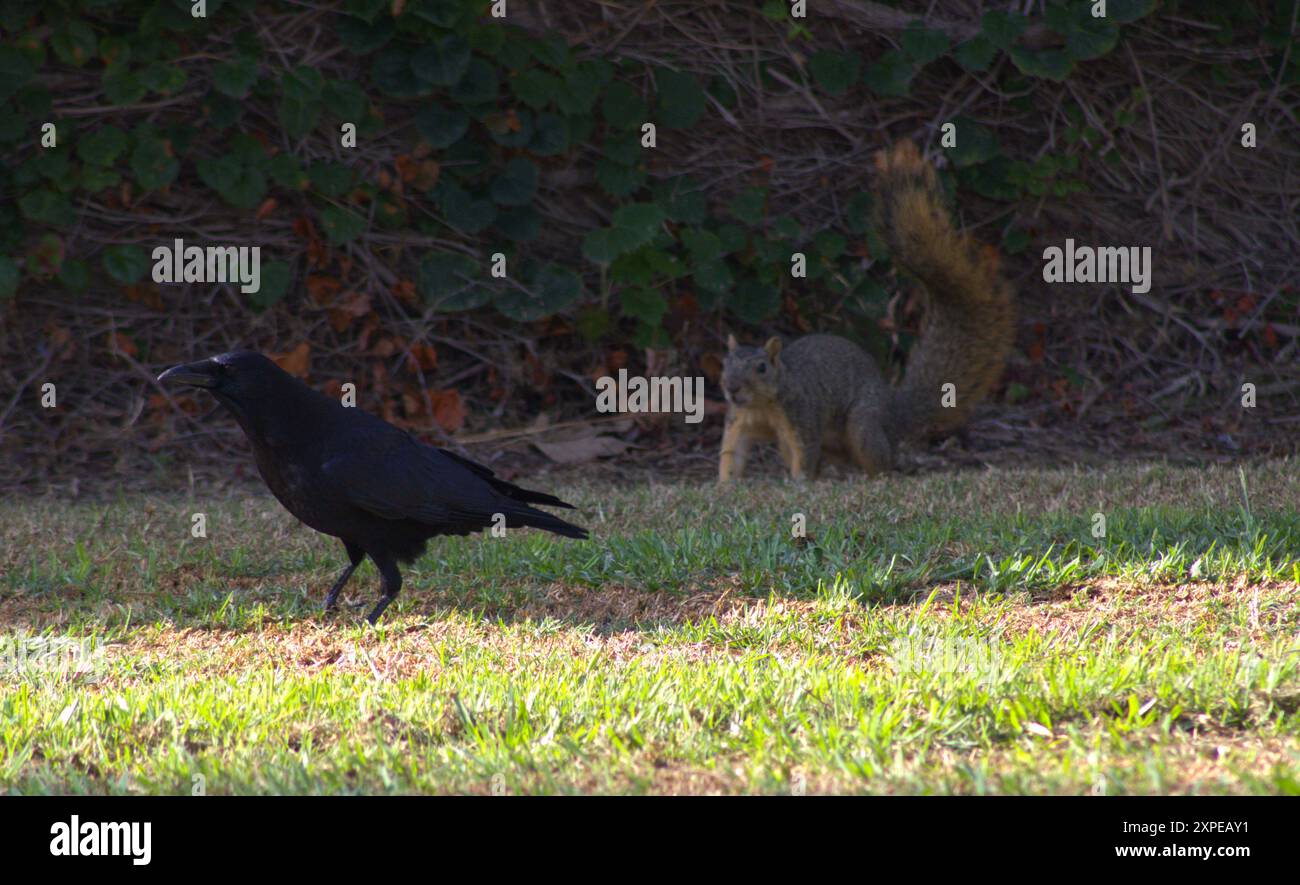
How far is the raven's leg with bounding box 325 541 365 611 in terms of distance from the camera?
462cm

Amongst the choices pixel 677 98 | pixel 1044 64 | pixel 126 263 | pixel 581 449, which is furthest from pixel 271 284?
pixel 1044 64

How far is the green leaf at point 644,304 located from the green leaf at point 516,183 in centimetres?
83

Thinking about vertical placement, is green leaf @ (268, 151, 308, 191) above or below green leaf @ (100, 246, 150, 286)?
above

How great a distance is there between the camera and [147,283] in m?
8.16

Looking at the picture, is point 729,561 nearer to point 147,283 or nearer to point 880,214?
point 880,214

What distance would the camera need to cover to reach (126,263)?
7.88m

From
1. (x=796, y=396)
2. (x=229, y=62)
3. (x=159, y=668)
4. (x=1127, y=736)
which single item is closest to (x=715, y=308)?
(x=796, y=396)

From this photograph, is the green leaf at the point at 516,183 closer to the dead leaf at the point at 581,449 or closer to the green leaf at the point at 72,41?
the dead leaf at the point at 581,449

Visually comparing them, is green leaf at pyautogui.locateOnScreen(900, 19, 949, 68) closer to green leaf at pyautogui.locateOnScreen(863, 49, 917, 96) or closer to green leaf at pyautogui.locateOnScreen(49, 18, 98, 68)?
green leaf at pyautogui.locateOnScreen(863, 49, 917, 96)

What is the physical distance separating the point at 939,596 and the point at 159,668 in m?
2.37

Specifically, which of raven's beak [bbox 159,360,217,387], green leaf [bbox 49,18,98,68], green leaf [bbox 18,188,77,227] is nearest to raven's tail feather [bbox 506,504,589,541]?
raven's beak [bbox 159,360,217,387]

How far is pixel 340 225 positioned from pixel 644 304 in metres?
1.85

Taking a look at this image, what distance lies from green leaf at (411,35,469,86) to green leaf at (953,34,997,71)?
312 centimetres

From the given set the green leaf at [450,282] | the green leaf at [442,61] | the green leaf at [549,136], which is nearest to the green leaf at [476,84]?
the green leaf at [442,61]
